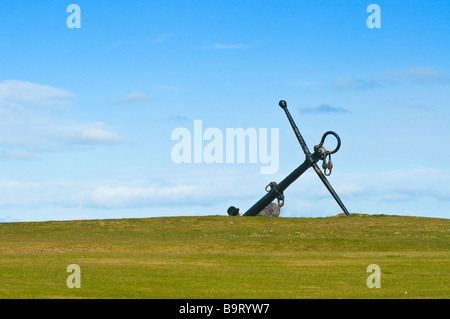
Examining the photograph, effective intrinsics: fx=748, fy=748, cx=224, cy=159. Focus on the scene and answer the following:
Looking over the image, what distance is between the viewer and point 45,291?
77.5 feet

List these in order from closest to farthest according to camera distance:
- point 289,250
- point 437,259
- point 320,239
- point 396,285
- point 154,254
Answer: point 396,285, point 437,259, point 154,254, point 289,250, point 320,239

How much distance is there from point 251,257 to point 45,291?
15528 mm

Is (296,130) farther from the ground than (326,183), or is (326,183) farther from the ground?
(296,130)

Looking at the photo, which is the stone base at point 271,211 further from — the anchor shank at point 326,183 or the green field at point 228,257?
the anchor shank at point 326,183

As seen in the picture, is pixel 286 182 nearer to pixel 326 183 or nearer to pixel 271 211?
pixel 326 183

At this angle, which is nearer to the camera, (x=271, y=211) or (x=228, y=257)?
(x=228, y=257)

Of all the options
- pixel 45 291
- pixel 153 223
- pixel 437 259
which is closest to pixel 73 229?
pixel 153 223

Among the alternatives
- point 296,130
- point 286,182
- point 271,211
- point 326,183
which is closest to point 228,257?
point 286,182

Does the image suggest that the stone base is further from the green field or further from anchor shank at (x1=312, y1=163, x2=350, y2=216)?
anchor shank at (x1=312, y1=163, x2=350, y2=216)

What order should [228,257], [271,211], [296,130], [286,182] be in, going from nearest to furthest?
[228,257] < [286,182] < [296,130] < [271,211]

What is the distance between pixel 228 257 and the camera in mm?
37406
